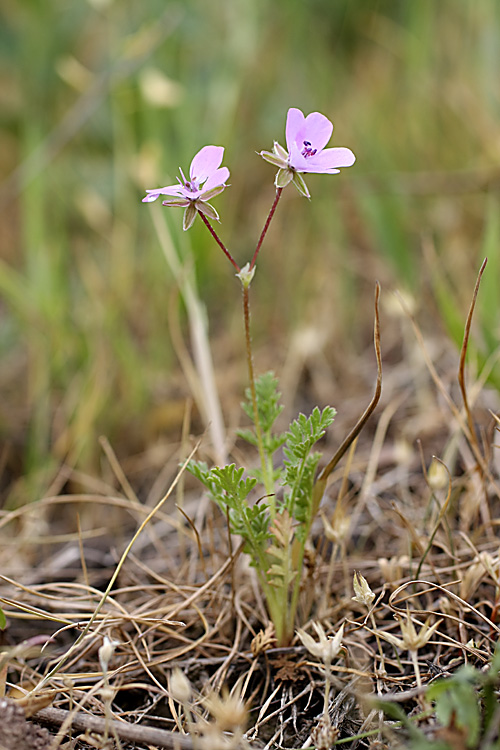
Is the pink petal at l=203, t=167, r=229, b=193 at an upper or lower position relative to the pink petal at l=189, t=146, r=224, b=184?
lower

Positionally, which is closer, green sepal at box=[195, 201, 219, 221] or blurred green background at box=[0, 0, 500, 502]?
green sepal at box=[195, 201, 219, 221]

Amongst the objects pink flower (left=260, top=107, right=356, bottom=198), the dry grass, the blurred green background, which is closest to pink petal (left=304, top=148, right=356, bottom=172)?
pink flower (left=260, top=107, right=356, bottom=198)

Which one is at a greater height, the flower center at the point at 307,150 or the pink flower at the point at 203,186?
the flower center at the point at 307,150

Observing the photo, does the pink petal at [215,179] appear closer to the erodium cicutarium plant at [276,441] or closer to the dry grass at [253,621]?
the erodium cicutarium plant at [276,441]

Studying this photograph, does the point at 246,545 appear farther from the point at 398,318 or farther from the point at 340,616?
the point at 398,318

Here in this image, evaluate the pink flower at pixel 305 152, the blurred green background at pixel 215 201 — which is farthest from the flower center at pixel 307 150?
the blurred green background at pixel 215 201

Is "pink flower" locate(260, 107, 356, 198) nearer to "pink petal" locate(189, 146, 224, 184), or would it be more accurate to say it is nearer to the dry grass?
"pink petal" locate(189, 146, 224, 184)

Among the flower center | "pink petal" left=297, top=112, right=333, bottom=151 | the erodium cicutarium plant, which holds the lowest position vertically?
the erodium cicutarium plant
